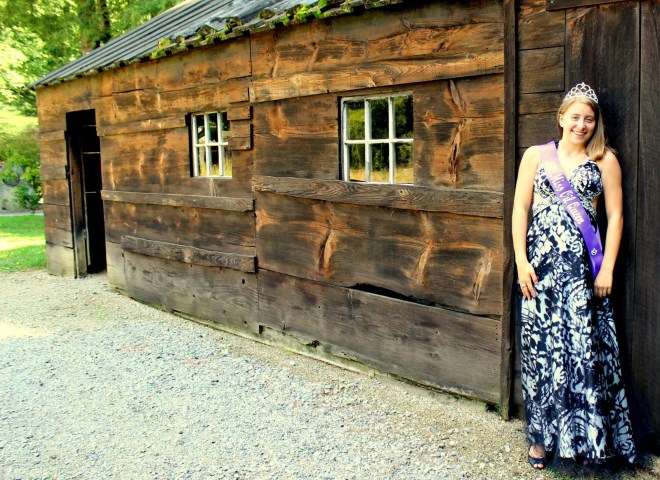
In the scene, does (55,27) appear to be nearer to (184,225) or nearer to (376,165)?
(184,225)

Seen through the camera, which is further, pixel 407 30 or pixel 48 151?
pixel 48 151

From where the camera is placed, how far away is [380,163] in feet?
17.6

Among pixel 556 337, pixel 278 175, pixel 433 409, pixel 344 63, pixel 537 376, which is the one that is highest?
pixel 344 63

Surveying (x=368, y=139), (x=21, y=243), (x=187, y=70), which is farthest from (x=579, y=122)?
(x=21, y=243)

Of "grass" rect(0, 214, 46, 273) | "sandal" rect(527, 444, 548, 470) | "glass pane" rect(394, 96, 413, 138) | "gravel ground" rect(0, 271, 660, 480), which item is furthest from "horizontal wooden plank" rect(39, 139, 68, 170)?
"sandal" rect(527, 444, 548, 470)

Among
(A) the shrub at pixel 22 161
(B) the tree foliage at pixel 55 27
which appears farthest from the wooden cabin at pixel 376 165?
(A) the shrub at pixel 22 161

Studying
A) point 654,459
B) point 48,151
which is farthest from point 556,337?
point 48,151

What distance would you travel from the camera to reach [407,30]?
16.3ft

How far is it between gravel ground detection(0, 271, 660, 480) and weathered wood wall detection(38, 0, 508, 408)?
1.11 ft

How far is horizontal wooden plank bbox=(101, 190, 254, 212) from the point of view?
22.4 ft

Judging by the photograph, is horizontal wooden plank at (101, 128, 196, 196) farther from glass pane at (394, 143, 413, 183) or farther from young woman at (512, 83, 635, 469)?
young woman at (512, 83, 635, 469)

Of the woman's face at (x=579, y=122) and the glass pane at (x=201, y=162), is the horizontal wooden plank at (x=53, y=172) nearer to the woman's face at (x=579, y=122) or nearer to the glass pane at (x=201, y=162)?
the glass pane at (x=201, y=162)

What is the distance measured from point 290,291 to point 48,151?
6.61 metres

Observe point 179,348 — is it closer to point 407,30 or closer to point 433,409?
point 433,409
